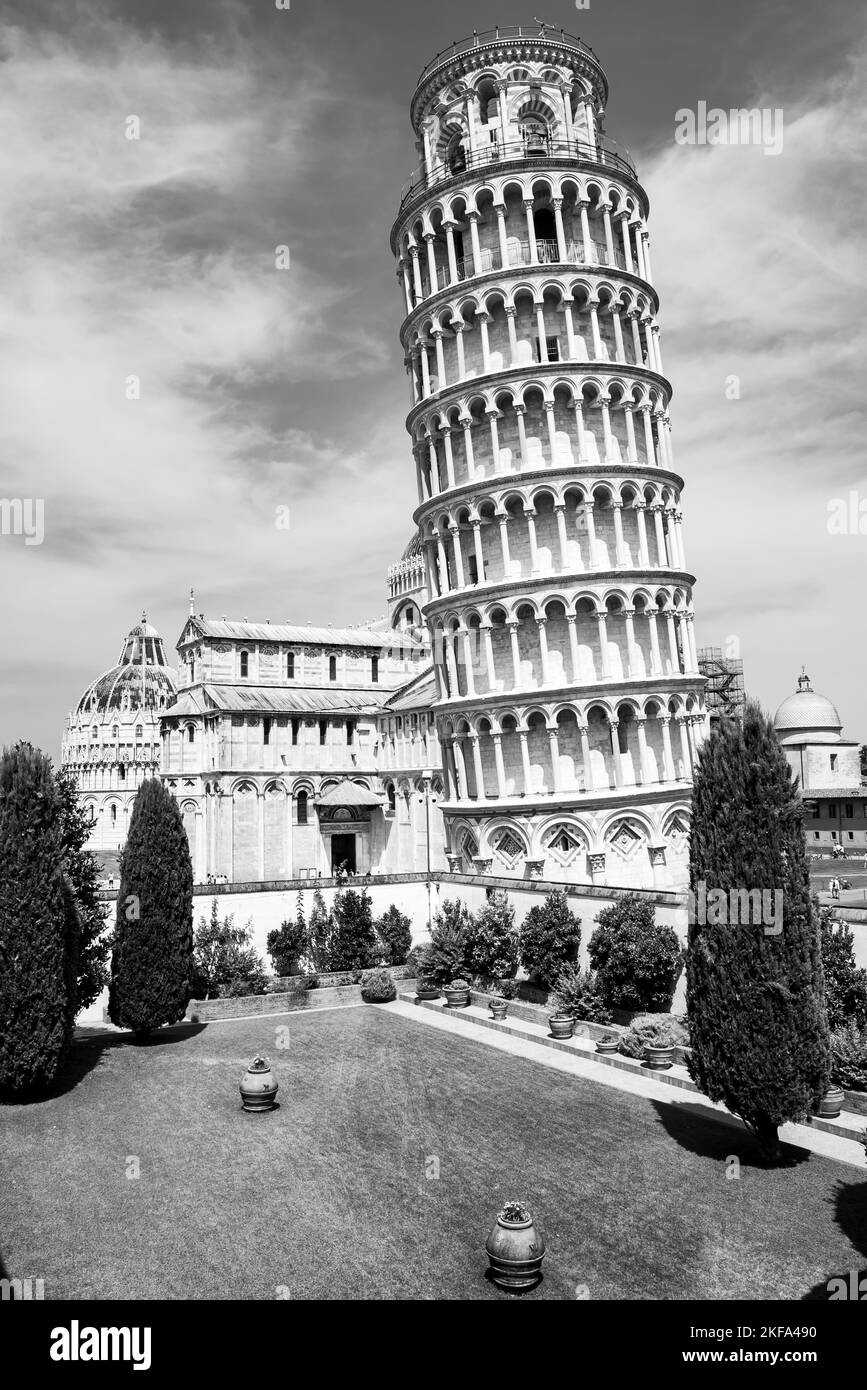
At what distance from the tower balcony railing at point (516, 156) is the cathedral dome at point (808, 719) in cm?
6057

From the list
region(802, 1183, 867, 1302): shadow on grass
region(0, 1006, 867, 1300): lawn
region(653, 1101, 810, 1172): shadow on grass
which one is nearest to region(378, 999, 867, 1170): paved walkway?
region(653, 1101, 810, 1172): shadow on grass

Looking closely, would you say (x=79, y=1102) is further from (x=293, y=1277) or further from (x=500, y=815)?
(x=500, y=815)

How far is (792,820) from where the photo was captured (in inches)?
717

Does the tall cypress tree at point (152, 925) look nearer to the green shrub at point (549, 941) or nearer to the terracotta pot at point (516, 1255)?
the green shrub at point (549, 941)

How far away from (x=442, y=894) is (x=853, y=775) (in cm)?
6272

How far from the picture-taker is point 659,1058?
24625 millimetres

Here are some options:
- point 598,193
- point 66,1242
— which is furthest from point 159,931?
point 598,193

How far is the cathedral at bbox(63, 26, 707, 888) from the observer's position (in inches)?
1657

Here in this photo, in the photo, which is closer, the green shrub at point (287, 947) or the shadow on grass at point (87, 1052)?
the shadow on grass at point (87, 1052)

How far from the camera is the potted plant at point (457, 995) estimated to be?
3269 cm

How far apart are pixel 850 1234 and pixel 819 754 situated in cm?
8211

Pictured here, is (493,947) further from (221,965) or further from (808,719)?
(808,719)

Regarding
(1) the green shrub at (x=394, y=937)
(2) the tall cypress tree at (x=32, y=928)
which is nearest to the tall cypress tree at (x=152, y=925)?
(2) the tall cypress tree at (x=32, y=928)

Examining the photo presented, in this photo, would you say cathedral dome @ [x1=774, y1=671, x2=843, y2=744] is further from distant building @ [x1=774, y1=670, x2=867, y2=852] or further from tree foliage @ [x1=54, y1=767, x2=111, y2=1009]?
tree foliage @ [x1=54, y1=767, x2=111, y2=1009]
